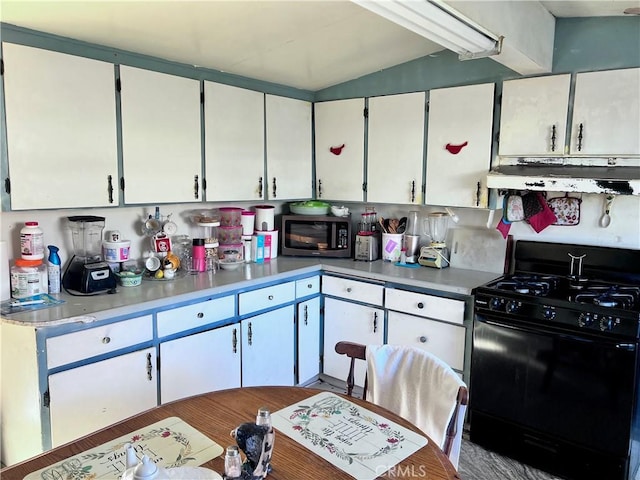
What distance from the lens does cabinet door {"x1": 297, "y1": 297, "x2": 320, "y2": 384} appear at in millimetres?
3320

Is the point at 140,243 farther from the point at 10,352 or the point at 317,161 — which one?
the point at 317,161

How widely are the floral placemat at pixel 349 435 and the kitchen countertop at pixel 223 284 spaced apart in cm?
112

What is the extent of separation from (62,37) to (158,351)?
1.66 m

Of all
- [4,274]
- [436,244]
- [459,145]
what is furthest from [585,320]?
[4,274]

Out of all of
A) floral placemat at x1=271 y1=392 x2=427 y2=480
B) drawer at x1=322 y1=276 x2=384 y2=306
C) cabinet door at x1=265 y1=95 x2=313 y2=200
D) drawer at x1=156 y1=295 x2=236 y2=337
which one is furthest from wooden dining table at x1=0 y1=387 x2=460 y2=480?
cabinet door at x1=265 y1=95 x2=313 y2=200

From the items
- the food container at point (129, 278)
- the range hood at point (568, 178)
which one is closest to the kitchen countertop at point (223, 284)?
the food container at point (129, 278)

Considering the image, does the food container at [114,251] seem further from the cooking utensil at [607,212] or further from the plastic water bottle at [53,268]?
the cooking utensil at [607,212]

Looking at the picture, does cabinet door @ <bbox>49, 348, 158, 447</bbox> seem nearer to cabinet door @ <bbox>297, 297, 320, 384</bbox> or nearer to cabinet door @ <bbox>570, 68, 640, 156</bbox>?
cabinet door @ <bbox>297, 297, 320, 384</bbox>

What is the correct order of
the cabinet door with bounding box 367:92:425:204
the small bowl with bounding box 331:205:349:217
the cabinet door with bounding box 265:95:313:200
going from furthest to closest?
the small bowl with bounding box 331:205:349:217 < the cabinet door with bounding box 265:95:313:200 < the cabinet door with bounding box 367:92:425:204

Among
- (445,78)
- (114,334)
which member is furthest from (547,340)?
(114,334)

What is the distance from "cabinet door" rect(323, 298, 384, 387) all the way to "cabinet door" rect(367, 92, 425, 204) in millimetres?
826

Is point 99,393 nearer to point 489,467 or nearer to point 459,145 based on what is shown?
point 489,467

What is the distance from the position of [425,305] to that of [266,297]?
1011mm

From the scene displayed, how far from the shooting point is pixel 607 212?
9.05 ft
